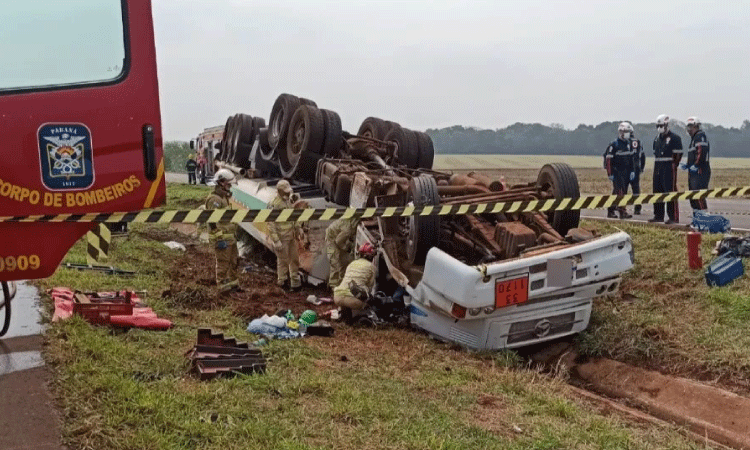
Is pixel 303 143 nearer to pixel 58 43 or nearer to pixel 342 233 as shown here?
pixel 342 233

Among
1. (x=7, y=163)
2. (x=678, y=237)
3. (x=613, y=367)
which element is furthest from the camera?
(x=678, y=237)

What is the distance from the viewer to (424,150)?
9727 mm

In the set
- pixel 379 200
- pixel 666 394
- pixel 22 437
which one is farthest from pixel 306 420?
pixel 379 200

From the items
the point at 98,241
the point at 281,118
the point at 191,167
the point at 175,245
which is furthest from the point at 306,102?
the point at 191,167

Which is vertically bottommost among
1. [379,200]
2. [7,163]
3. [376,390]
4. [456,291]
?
[376,390]

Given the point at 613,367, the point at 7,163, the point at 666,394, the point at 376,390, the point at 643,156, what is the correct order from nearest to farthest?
the point at 7,163
the point at 376,390
the point at 666,394
the point at 613,367
the point at 643,156

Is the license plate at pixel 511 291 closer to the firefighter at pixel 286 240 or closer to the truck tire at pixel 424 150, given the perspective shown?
the firefighter at pixel 286 240

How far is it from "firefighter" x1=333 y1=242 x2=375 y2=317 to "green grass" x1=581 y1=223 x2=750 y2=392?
186cm

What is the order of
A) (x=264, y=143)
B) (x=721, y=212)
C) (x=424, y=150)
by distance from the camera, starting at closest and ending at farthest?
(x=424, y=150) → (x=264, y=143) → (x=721, y=212)

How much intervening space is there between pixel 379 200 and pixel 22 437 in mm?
4292

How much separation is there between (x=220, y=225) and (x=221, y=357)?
392cm

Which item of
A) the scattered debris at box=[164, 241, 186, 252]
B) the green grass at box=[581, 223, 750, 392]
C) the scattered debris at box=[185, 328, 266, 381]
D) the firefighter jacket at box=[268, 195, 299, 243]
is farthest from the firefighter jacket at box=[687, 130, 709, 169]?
the scattered debris at box=[185, 328, 266, 381]

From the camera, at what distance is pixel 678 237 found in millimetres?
8938

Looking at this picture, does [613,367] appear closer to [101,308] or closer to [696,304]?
[696,304]
